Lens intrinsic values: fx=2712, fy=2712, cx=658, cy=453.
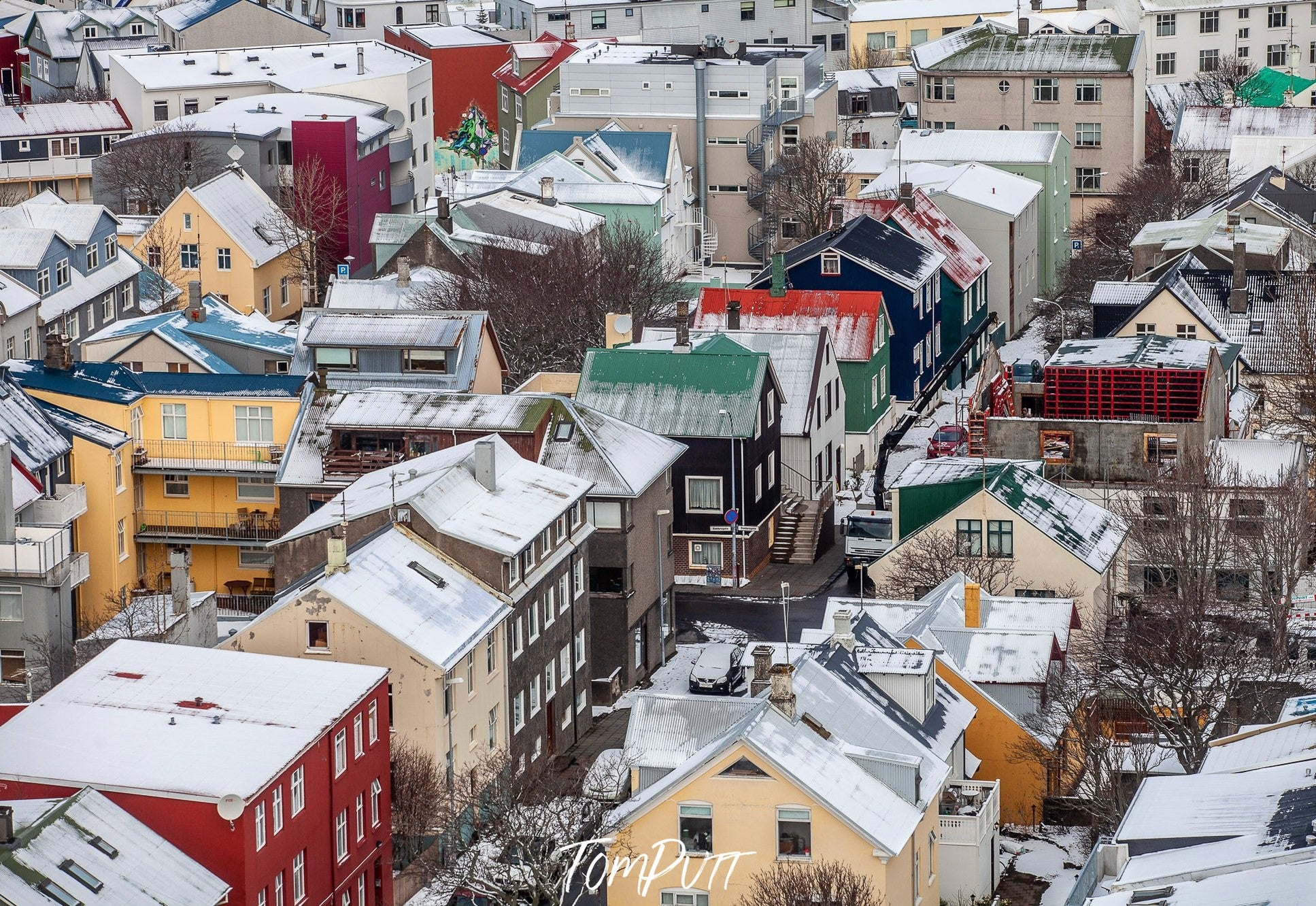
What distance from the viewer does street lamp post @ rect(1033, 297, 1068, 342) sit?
366 feet

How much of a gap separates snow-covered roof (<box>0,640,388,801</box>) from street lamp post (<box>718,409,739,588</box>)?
26414mm

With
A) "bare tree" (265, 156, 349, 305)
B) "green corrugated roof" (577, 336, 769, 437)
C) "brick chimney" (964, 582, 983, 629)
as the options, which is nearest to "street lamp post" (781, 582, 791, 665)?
"brick chimney" (964, 582, 983, 629)

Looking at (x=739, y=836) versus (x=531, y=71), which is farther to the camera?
(x=531, y=71)

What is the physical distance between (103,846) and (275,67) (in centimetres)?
9655

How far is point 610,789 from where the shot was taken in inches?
2537

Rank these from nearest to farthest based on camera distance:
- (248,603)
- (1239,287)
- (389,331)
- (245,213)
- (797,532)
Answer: (248,603), (389,331), (797,532), (1239,287), (245,213)

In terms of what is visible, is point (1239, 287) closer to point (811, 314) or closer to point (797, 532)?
point (811, 314)

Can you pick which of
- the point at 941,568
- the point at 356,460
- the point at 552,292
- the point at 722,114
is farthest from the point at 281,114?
the point at 941,568

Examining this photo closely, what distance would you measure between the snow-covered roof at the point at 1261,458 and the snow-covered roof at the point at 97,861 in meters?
40.6

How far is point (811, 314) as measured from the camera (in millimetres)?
100562

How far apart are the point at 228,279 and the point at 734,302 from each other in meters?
28.2

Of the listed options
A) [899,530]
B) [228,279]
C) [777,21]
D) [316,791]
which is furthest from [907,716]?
[777,21]

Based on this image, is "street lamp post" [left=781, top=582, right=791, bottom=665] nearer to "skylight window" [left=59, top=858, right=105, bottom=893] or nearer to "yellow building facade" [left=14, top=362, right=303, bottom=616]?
"yellow building facade" [left=14, top=362, right=303, bottom=616]

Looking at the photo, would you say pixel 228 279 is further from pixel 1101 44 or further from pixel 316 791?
pixel 316 791
